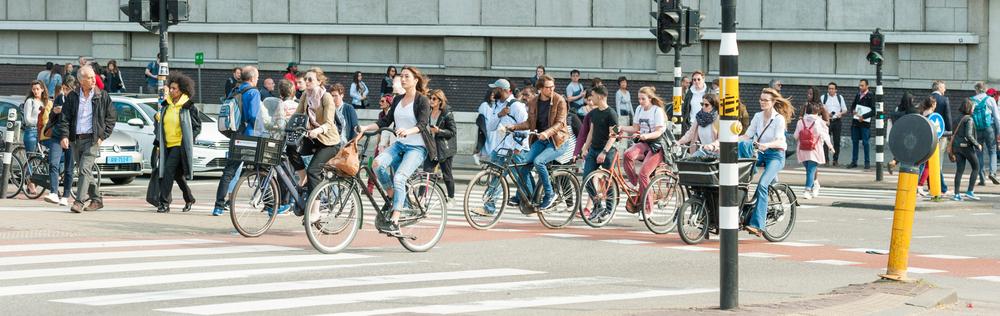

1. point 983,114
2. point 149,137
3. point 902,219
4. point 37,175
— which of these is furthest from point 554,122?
point 983,114

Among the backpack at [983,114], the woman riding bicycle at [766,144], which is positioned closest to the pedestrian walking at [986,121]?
the backpack at [983,114]

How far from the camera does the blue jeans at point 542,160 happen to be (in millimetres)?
17156

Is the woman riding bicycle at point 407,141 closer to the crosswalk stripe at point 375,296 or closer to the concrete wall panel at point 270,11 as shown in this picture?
the crosswalk stripe at point 375,296

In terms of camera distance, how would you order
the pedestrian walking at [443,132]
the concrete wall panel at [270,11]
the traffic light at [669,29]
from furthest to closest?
1. the concrete wall panel at [270,11]
2. the traffic light at [669,29]
3. the pedestrian walking at [443,132]

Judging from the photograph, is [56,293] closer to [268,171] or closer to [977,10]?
[268,171]

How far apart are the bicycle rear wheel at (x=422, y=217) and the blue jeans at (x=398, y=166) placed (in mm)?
117

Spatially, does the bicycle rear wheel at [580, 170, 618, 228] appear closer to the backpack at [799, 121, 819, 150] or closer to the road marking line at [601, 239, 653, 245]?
the road marking line at [601, 239, 653, 245]

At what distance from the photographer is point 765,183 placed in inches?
637

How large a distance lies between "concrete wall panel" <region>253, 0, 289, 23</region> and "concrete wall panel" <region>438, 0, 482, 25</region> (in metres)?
3.83

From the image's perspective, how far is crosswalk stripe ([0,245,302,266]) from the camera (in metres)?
13.3

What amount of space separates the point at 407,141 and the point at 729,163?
5033mm

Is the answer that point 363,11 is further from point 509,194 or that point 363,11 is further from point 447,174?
point 509,194

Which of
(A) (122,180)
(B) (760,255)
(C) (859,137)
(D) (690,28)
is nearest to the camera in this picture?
(B) (760,255)

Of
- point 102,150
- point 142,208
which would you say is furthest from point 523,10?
point 142,208
